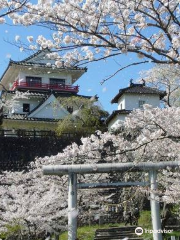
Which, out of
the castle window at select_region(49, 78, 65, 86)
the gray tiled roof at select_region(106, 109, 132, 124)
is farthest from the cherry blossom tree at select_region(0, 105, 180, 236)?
the castle window at select_region(49, 78, 65, 86)

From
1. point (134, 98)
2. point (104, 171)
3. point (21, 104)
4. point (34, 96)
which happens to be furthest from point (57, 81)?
point (104, 171)

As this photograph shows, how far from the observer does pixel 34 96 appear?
88.4 feet

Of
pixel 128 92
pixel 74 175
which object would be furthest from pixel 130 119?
pixel 128 92

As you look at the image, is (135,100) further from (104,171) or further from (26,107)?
(104,171)

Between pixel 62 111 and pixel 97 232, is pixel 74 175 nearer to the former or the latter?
pixel 97 232

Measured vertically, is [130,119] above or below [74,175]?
above

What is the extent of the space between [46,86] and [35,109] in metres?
2.55

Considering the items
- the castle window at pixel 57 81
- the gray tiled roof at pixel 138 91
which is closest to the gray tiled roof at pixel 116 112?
the gray tiled roof at pixel 138 91

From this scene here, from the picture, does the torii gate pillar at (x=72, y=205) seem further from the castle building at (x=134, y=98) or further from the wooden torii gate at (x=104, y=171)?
the castle building at (x=134, y=98)

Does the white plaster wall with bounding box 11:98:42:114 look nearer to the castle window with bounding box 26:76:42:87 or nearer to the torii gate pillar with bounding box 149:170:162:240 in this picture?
the castle window with bounding box 26:76:42:87

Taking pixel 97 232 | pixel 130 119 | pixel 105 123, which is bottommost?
pixel 97 232

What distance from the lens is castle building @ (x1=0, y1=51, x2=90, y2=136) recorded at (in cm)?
2503

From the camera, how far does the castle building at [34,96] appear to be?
25031 millimetres

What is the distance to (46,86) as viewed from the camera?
27.6 m
